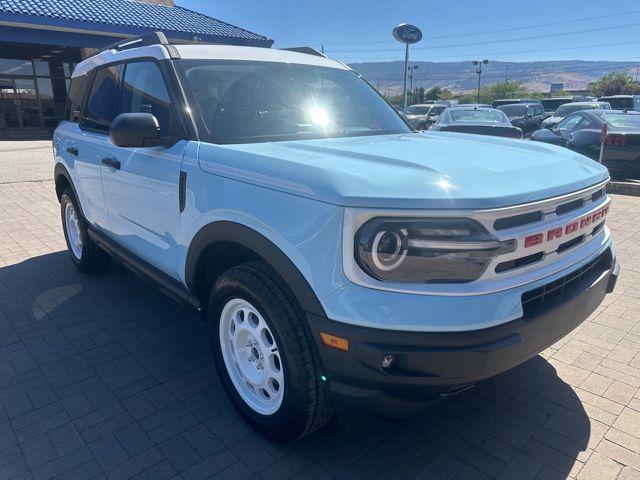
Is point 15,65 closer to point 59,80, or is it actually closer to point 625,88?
point 59,80

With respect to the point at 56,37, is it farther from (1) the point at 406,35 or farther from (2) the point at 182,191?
(2) the point at 182,191

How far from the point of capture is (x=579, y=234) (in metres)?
2.41

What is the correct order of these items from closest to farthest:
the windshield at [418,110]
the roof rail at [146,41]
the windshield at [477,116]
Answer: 1. the roof rail at [146,41]
2. the windshield at [477,116]
3. the windshield at [418,110]

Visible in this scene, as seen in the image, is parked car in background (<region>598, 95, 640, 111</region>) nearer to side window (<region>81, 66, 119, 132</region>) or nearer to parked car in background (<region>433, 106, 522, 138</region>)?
parked car in background (<region>433, 106, 522, 138</region>)

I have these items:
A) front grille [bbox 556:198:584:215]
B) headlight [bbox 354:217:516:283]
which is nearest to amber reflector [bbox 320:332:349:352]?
headlight [bbox 354:217:516:283]

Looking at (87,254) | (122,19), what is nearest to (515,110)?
(122,19)

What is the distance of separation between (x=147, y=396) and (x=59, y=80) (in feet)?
81.1

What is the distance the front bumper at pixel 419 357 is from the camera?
1865 millimetres

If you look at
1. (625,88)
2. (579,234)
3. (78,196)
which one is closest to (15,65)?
(78,196)

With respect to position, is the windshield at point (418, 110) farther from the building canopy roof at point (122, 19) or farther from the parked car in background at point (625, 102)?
the building canopy roof at point (122, 19)

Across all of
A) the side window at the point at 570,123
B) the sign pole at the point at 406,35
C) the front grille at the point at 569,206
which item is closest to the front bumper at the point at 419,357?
the front grille at the point at 569,206

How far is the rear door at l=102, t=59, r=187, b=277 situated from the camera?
294cm

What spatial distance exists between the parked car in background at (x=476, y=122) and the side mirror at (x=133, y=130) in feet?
26.0

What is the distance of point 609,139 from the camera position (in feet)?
29.8
